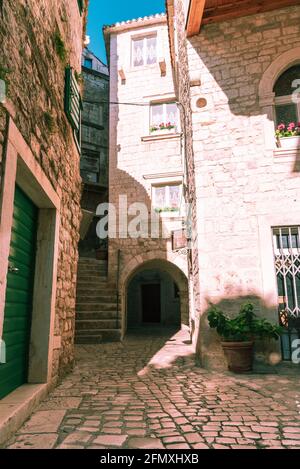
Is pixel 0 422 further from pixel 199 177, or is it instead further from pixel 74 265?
pixel 199 177

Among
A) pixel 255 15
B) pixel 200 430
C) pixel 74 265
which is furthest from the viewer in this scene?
pixel 255 15

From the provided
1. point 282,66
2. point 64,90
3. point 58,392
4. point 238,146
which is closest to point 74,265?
point 58,392

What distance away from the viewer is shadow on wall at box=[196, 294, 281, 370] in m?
4.44

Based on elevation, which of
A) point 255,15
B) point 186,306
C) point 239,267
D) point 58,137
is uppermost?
point 255,15

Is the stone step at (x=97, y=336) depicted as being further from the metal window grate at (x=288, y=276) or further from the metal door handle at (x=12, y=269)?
the metal door handle at (x=12, y=269)

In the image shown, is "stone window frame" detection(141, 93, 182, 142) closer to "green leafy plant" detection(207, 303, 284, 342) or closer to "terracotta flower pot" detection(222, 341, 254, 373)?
"green leafy plant" detection(207, 303, 284, 342)

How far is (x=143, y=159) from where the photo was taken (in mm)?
10383

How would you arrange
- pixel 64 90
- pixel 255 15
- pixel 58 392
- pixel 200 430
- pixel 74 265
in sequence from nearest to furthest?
pixel 200 430 → pixel 58 392 → pixel 64 90 → pixel 74 265 → pixel 255 15

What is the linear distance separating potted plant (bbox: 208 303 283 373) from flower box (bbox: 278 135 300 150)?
269 cm

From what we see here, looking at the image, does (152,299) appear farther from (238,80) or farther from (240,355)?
(238,80)

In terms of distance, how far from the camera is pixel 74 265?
472 centimetres

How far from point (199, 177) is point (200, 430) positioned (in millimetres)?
3858

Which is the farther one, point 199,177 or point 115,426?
point 199,177

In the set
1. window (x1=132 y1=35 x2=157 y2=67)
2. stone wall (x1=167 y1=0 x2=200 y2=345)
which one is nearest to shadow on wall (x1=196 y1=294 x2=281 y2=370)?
stone wall (x1=167 y1=0 x2=200 y2=345)
